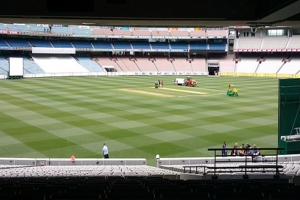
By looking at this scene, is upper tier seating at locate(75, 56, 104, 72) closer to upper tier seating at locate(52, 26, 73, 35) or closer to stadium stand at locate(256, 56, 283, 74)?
upper tier seating at locate(52, 26, 73, 35)

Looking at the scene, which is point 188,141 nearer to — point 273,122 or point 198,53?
point 273,122

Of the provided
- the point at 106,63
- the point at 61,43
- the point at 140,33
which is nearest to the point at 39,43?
the point at 61,43

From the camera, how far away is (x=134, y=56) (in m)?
93.8

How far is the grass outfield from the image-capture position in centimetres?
2023

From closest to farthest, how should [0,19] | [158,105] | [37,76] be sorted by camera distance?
[0,19] < [158,105] < [37,76]

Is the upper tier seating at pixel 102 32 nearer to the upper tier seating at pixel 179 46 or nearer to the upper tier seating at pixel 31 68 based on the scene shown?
the upper tier seating at pixel 179 46

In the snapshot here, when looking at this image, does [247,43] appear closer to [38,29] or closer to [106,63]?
[106,63]

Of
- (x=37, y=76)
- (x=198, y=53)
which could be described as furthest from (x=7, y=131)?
(x=198, y=53)

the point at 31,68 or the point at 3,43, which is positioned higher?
the point at 3,43

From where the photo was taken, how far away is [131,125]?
84.9 ft

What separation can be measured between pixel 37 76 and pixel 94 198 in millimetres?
70450

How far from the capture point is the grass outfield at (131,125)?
20234 mm

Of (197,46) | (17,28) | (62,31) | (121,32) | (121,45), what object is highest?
(121,32)

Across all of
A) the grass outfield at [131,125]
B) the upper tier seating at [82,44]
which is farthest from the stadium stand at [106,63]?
the grass outfield at [131,125]
